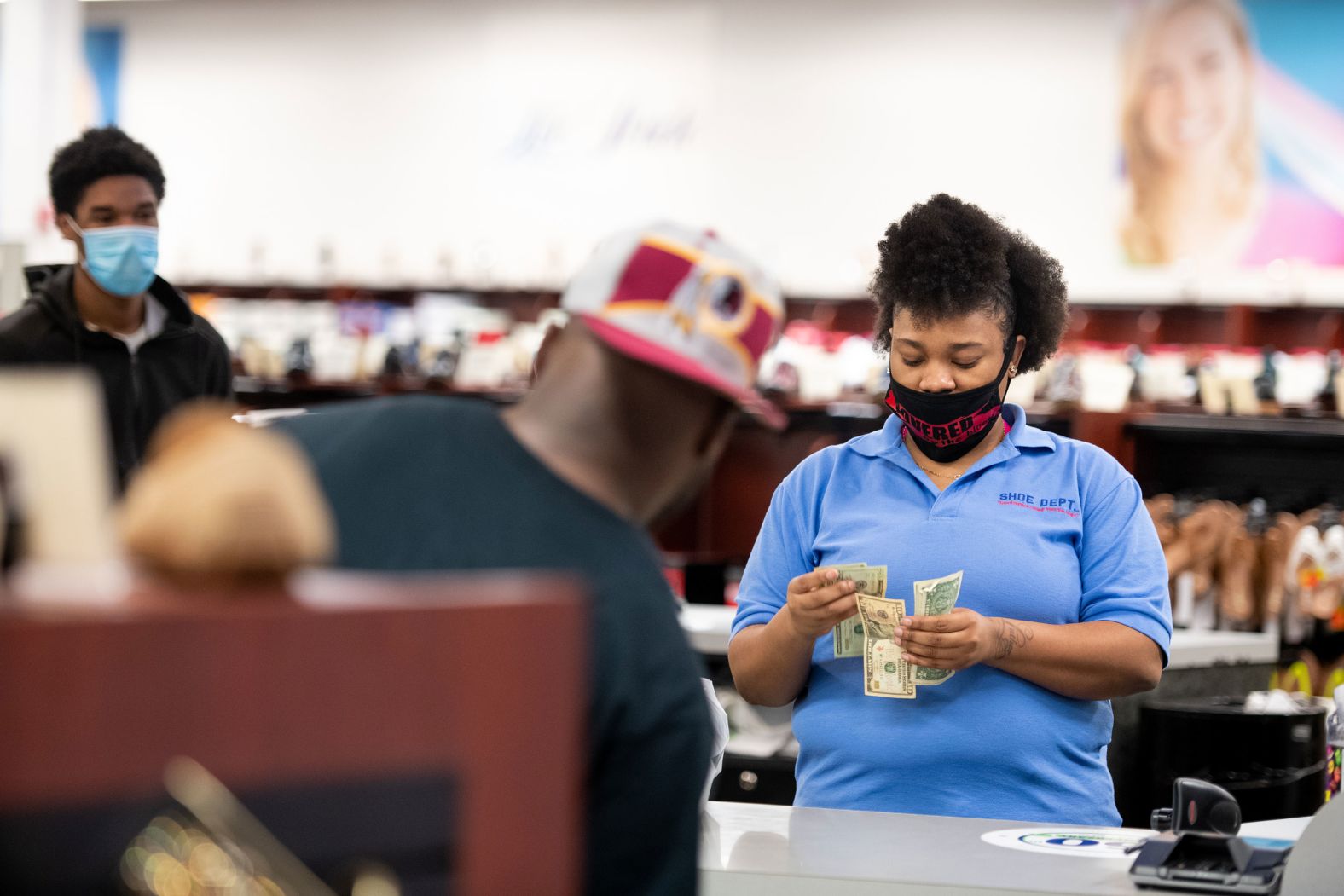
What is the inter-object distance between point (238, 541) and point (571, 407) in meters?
0.45

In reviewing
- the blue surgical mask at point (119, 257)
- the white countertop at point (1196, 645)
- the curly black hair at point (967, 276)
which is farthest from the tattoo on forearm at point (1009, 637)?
the blue surgical mask at point (119, 257)

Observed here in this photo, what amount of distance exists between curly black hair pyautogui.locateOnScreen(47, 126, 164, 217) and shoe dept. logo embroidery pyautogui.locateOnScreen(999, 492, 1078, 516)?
8.90 ft

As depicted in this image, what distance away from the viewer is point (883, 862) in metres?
2.10

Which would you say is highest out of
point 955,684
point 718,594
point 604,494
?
point 604,494

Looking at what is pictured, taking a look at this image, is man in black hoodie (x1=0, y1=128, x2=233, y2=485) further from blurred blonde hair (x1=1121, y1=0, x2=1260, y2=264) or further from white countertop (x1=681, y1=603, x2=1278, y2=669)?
blurred blonde hair (x1=1121, y1=0, x2=1260, y2=264)

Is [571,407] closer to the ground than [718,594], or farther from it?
farther from it

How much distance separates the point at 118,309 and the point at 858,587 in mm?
2379

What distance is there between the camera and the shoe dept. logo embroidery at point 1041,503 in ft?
8.36

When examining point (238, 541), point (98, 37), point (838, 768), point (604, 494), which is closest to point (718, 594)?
point (838, 768)

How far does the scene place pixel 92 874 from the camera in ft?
2.54

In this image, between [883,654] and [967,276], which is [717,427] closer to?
[883,654]

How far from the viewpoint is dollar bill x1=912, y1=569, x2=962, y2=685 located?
8.07 ft

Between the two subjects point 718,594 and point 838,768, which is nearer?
point 838,768

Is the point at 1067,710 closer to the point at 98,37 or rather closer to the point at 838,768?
the point at 838,768
